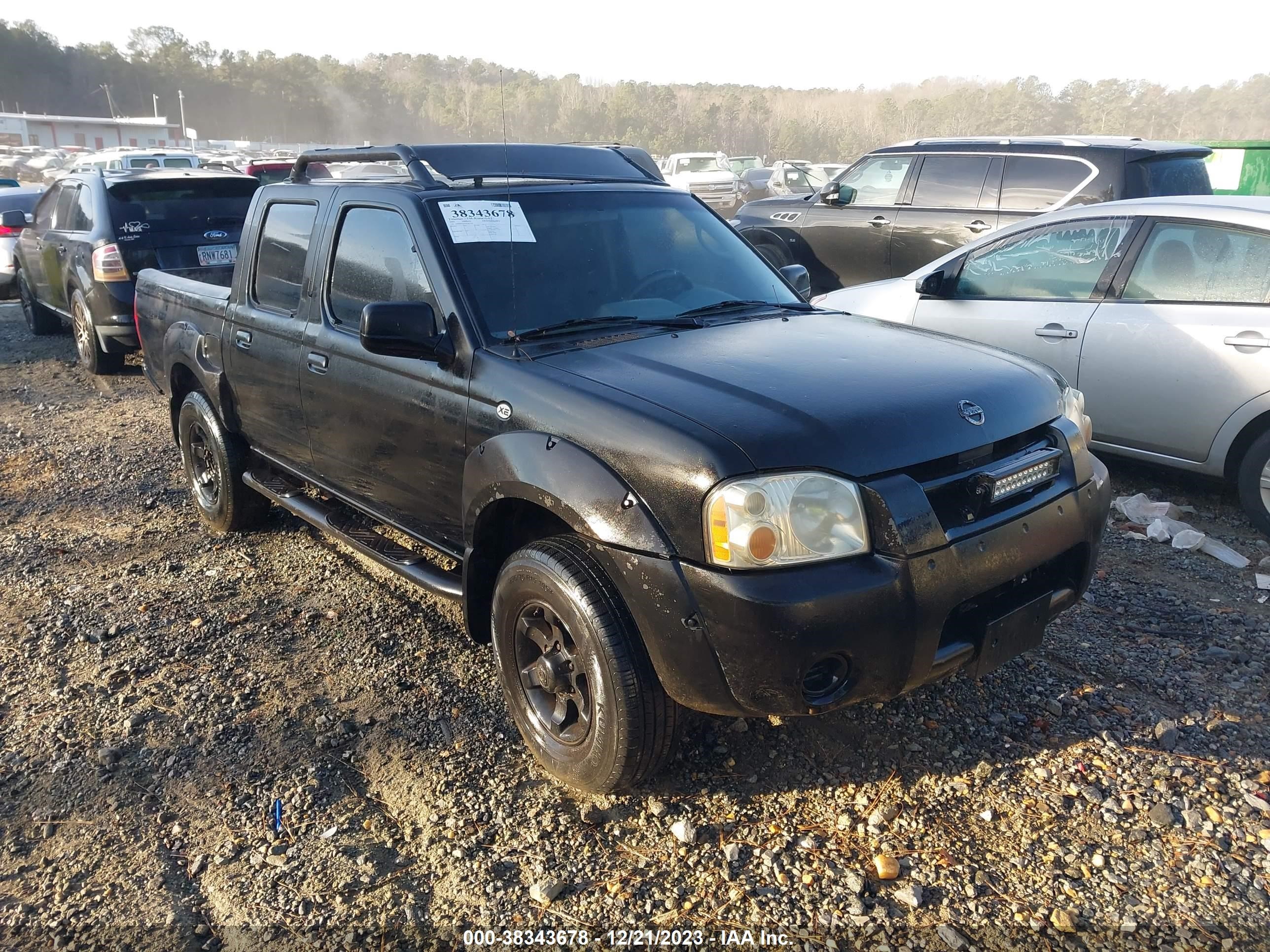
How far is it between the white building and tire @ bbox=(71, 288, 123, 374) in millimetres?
70320

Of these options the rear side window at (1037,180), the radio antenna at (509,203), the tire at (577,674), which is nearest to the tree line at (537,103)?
the radio antenna at (509,203)

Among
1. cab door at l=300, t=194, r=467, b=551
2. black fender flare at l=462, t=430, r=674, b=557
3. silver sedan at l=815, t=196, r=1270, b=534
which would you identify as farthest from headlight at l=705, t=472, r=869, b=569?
silver sedan at l=815, t=196, r=1270, b=534

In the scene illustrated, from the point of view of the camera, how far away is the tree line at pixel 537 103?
9.48 metres

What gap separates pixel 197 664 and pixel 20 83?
115608 millimetres

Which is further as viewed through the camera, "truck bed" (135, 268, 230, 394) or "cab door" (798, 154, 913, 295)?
"cab door" (798, 154, 913, 295)

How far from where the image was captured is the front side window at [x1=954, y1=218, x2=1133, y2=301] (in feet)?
17.5

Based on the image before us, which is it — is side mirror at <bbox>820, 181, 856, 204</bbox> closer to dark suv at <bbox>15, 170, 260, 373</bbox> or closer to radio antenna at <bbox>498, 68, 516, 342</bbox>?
dark suv at <bbox>15, 170, 260, 373</bbox>

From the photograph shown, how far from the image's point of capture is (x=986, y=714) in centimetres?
329

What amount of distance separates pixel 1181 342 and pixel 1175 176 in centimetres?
Answer: 394

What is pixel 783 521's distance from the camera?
7.98ft

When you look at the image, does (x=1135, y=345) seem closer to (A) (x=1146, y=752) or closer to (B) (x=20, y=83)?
(A) (x=1146, y=752)

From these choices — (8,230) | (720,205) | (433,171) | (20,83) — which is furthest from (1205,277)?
(20,83)

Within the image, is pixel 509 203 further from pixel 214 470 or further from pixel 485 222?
pixel 214 470

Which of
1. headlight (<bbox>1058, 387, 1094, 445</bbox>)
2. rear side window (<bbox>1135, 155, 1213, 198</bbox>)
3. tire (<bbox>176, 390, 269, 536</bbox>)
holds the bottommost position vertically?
tire (<bbox>176, 390, 269, 536</bbox>)
